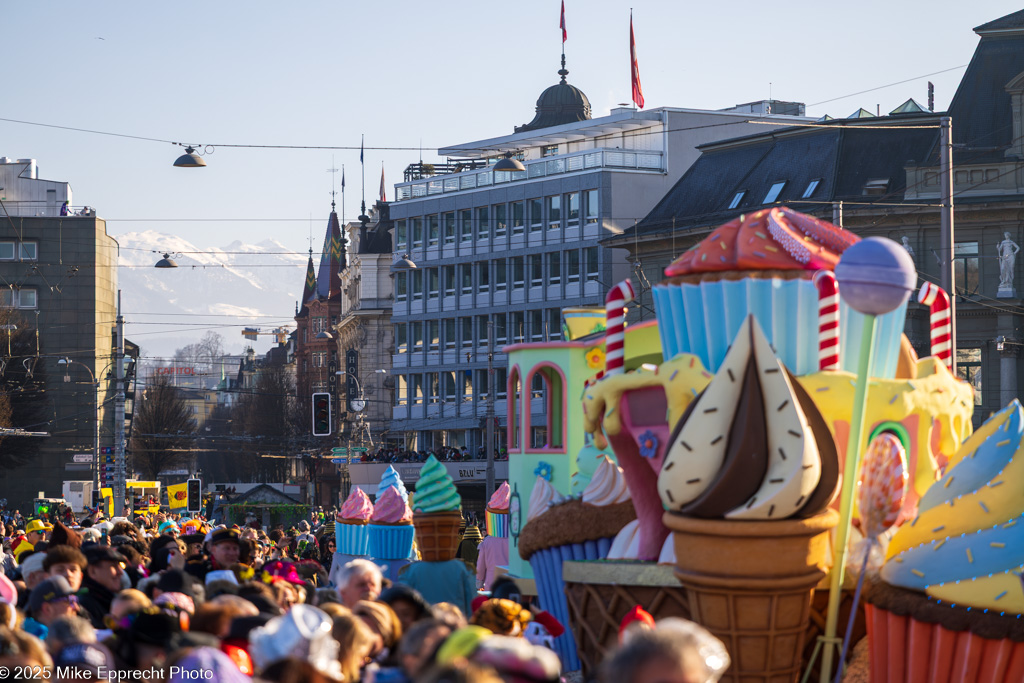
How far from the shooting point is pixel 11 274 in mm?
76062

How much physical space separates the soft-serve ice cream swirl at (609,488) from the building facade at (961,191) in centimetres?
2663

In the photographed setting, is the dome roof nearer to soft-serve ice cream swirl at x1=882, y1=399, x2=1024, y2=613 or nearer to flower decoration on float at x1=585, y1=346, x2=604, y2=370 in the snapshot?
flower decoration on float at x1=585, y1=346, x2=604, y2=370

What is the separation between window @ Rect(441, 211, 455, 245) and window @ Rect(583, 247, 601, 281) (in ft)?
27.8

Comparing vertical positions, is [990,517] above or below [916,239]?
below

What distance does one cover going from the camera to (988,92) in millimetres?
43938

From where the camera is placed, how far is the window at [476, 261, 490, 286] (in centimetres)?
6450

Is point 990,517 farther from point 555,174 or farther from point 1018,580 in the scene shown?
point 555,174

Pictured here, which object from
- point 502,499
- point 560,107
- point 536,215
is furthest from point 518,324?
point 502,499

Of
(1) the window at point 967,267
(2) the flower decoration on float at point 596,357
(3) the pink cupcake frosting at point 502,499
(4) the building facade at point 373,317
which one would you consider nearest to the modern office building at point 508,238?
(4) the building facade at point 373,317

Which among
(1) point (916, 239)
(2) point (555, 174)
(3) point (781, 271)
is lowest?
(3) point (781, 271)

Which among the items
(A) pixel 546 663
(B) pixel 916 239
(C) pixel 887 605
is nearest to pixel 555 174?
(B) pixel 916 239

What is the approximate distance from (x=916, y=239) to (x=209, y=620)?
1486 inches

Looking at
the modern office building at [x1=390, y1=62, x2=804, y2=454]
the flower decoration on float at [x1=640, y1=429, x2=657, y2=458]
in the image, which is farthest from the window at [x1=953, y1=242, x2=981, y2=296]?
the flower decoration on float at [x1=640, y1=429, x2=657, y2=458]

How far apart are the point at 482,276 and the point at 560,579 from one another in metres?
51.2
